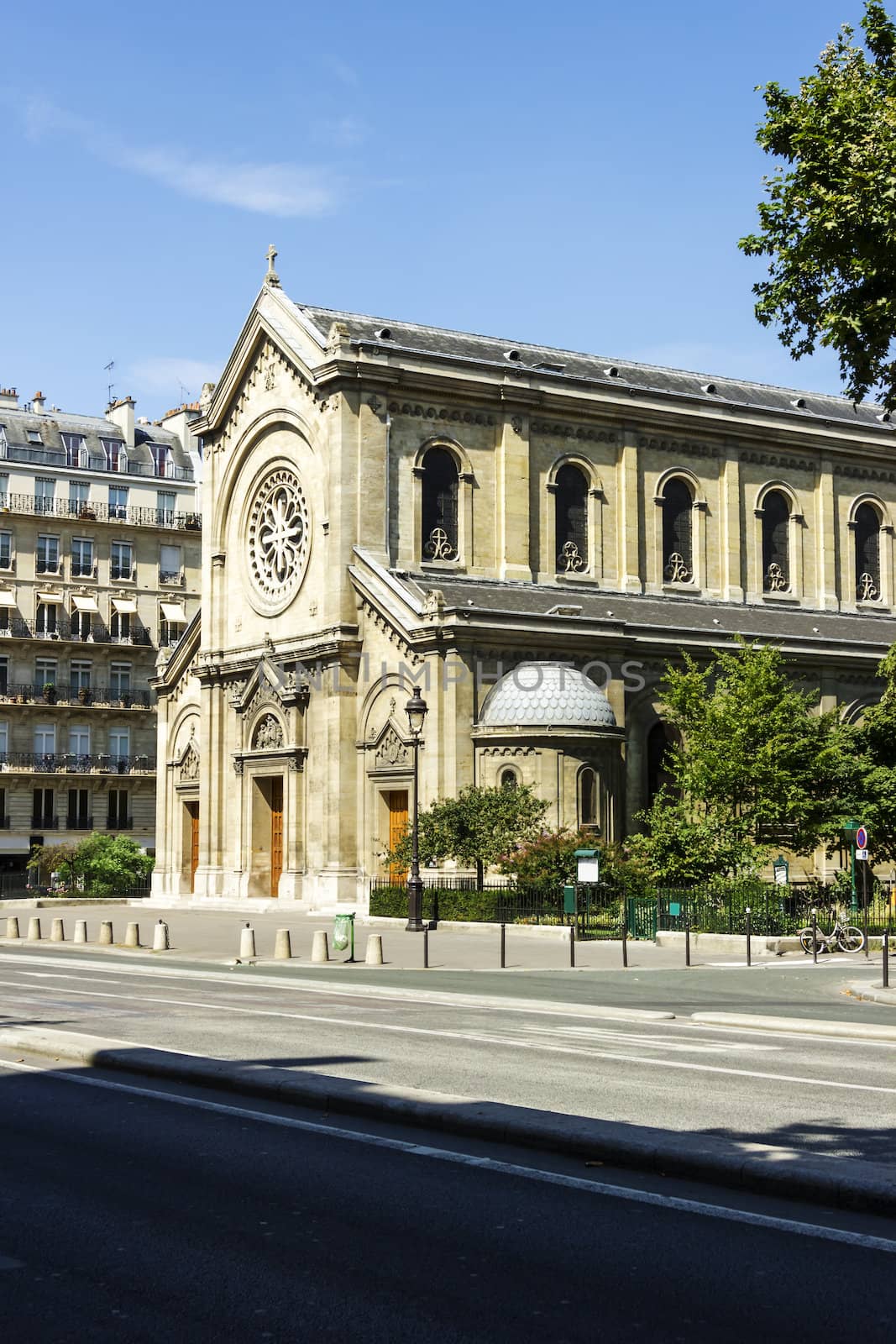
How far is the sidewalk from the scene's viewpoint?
33.2 m

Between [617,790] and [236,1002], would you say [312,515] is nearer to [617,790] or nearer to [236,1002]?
[617,790]

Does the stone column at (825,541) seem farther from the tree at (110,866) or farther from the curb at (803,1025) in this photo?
the curb at (803,1025)

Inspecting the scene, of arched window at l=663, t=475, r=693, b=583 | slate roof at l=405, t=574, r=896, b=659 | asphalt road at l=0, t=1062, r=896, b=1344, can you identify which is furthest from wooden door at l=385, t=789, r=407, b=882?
asphalt road at l=0, t=1062, r=896, b=1344

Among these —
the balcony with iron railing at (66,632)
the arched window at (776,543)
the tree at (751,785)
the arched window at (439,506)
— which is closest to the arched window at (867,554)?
the arched window at (776,543)

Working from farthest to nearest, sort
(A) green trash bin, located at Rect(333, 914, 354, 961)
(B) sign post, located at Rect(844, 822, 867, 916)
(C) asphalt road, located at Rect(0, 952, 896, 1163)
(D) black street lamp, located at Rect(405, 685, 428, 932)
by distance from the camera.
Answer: (B) sign post, located at Rect(844, 822, 867, 916) → (D) black street lamp, located at Rect(405, 685, 428, 932) → (A) green trash bin, located at Rect(333, 914, 354, 961) → (C) asphalt road, located at Rect(0, 952, 896, 1163)

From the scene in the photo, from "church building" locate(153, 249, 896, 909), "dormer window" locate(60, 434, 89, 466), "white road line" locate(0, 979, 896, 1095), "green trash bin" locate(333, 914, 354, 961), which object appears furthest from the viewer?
"dormer window" locate(60, 434, 89, 466)

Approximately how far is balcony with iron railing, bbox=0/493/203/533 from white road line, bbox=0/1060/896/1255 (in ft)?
222

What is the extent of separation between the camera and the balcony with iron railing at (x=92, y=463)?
264 ft

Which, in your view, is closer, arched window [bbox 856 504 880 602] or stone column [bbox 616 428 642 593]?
stone column [bbox 616 428 642 593]

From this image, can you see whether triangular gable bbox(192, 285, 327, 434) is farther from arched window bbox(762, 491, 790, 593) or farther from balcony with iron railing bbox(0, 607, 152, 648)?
arched window bbox(762, 491, 790, 593)

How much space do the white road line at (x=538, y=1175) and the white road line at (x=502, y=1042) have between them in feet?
14.3

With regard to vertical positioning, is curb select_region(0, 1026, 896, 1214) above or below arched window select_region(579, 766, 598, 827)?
below

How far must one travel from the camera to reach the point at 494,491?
5741 cm

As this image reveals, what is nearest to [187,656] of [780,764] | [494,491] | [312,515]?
[312,515]
